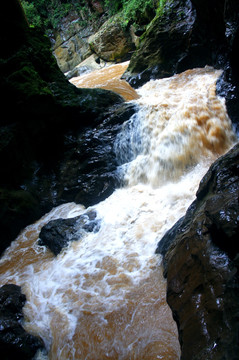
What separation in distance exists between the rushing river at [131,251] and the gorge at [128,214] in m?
0.02

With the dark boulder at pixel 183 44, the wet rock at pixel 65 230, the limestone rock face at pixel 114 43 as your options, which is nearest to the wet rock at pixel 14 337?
the wet rock at pixel 65 230

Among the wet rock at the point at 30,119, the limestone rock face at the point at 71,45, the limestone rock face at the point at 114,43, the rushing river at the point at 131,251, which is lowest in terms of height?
the rushing river at the point at 131,251

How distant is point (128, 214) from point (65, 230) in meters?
1.48

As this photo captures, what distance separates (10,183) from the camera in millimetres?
6055

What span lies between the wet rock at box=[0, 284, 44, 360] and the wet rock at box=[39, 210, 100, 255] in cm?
148

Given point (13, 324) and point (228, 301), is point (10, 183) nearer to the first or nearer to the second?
point (13, 324)

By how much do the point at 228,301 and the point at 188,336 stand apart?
59cm

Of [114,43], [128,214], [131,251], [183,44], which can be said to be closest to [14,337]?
[131,251]

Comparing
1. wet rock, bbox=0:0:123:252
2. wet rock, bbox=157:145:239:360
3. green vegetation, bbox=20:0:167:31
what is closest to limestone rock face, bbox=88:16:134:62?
green vegetation, bbox=20:0:167:31

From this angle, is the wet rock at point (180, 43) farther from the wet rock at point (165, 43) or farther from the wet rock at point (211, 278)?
the wet rock at point (211, 278)

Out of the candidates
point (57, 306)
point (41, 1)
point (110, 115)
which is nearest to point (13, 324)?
point (57, 306)

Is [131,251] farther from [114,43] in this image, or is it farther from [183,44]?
[114,43]

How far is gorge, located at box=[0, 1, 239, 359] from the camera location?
2.29 meters

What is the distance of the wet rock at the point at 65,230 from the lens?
4.79m
